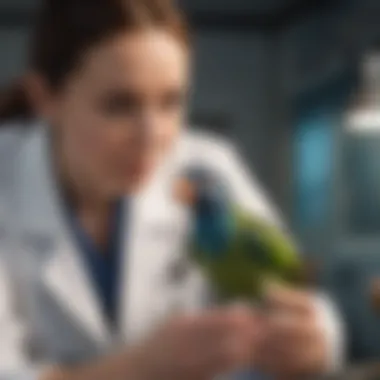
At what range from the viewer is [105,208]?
2.31 ft

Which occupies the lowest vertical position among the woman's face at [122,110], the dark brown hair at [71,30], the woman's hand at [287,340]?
the woman's hand at [287,340]

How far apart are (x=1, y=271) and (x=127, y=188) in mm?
116

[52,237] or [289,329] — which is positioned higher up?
[52,237]

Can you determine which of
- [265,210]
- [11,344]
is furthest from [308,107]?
[11,344]

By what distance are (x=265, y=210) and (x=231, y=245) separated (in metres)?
0.06

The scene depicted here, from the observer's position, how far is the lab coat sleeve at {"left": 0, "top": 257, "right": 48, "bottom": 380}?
0.66m

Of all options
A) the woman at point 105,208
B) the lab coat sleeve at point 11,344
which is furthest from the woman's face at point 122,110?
the lab coat sleeve at point 11,344

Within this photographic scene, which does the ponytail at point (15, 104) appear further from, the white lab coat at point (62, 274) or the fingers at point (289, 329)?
the fingers at point (289, 329)

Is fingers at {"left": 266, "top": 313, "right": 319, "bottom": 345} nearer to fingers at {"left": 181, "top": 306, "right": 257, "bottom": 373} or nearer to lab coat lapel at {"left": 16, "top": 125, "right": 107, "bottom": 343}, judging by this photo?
fingers at {"left": 181, "top": 306, "right": 257, "bottom": 373}

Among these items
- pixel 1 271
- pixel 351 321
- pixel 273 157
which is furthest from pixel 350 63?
pixel 1 271

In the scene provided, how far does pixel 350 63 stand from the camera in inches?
28.6

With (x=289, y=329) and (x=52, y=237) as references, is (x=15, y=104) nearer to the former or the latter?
(x=52, y=237)

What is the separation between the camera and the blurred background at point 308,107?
705 mm

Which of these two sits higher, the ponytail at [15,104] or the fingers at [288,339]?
the ponytail at [15,104]
